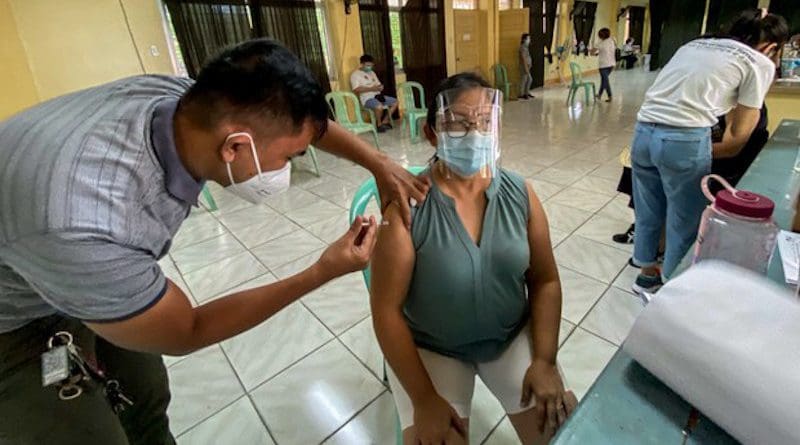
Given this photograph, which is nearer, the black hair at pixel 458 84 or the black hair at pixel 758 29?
the black hair at pixel 458 84

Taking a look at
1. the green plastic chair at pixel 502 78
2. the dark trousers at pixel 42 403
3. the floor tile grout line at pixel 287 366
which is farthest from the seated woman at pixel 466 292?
the green plastic chair at pixel 502 78

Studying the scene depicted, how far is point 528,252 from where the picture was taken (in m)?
0.98

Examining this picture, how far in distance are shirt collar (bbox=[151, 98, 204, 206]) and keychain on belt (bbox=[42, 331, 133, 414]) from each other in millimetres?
385

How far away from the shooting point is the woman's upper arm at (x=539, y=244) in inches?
39.9

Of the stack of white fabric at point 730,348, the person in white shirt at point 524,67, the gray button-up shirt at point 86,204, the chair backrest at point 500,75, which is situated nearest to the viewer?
the stack of white fabric at point 730,348

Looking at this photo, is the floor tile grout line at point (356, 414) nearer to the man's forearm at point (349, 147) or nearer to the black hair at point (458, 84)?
the man's forearm at point (349, 147)

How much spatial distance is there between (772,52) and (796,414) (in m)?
1.74

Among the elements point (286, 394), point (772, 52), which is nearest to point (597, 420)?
point (286, 394)

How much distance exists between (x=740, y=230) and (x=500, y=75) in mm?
8466

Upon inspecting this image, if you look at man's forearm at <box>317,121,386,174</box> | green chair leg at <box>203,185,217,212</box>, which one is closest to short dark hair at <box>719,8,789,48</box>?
man's forearm at <box>317,121,386,174</box>

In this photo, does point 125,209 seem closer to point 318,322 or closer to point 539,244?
point 539,244

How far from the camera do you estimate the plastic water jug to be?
72 centimetres

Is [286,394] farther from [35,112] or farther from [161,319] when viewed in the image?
[35,112]

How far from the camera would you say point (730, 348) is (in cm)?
47
